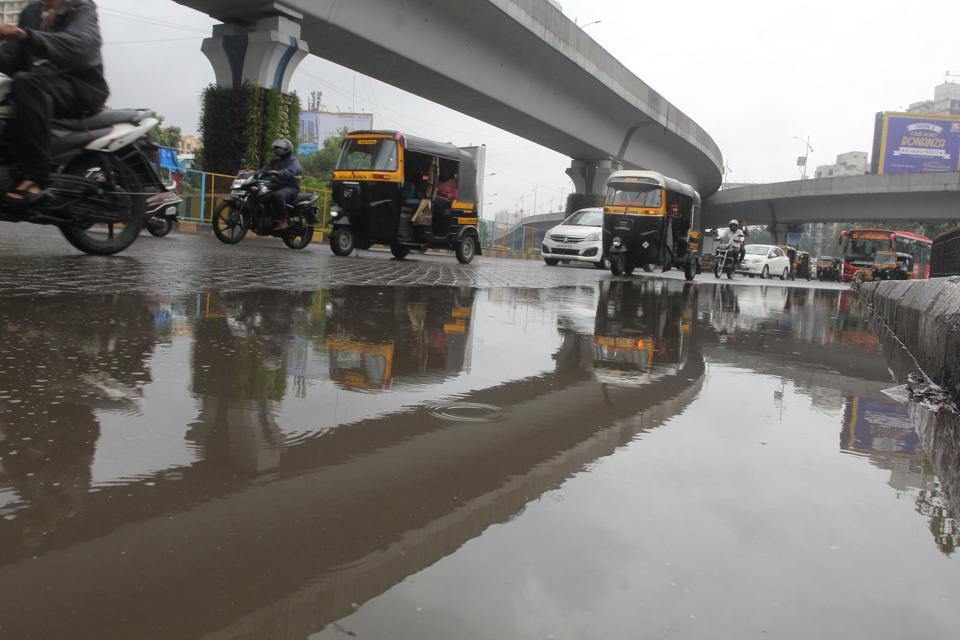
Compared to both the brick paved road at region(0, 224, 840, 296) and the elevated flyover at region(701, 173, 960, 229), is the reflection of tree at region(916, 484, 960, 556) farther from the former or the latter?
the elevated flyover at region(701, 173, 960, 229)

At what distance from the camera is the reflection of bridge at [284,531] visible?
140 centimetres

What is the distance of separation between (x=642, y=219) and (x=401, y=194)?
6.80m

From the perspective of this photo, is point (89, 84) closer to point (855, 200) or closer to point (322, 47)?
point (322, 47)

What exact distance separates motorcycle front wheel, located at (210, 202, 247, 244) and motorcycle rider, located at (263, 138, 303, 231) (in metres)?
0.65

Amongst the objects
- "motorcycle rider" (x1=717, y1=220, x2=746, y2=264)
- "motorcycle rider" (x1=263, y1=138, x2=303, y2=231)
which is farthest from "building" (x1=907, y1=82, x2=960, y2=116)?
"motorcycle rider" (x1=263, y1=138, x2=303, y2=231)

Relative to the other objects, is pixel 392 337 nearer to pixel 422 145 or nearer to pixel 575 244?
pixel 422 145

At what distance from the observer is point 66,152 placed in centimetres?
638

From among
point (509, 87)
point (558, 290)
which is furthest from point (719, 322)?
point (509, 87)

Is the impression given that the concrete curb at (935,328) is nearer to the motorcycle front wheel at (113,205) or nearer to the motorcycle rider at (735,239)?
the motorcycle front wheel at (113,205)

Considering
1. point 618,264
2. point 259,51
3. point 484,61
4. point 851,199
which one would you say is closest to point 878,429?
point 618,264

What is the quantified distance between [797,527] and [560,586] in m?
0.78

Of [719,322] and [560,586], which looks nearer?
[560,586]

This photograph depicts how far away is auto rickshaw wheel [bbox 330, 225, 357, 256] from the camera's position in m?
15.3

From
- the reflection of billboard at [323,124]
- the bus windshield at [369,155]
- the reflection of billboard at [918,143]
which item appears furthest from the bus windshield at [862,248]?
the reflection of billboard at [323,124]
